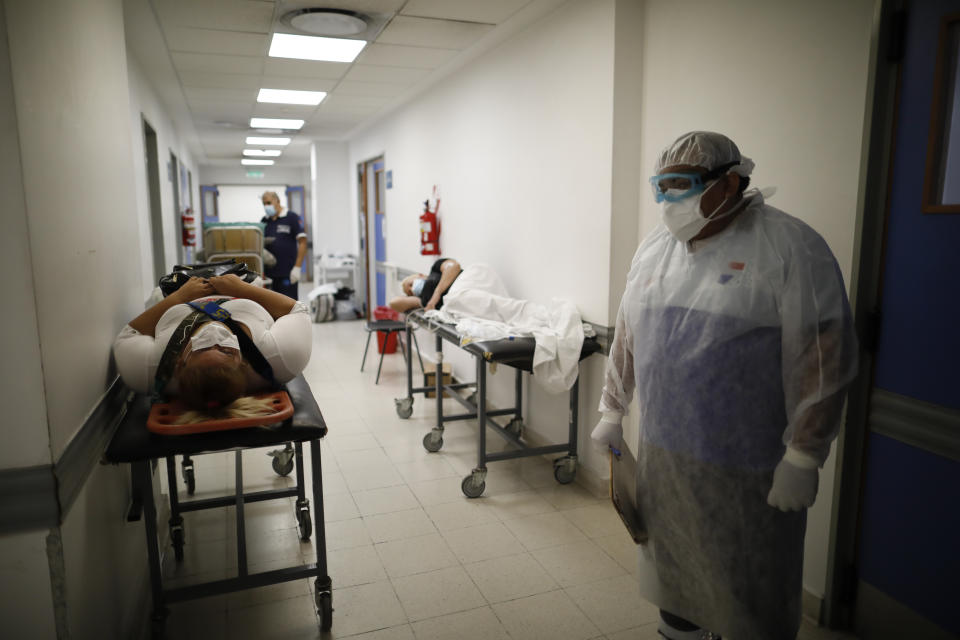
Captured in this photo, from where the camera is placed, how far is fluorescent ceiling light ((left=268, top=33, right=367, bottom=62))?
426 centimetres

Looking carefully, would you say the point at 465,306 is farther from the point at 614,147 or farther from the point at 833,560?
the point at 833,560

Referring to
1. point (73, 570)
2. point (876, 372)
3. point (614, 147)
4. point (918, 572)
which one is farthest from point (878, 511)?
point (73, 570)

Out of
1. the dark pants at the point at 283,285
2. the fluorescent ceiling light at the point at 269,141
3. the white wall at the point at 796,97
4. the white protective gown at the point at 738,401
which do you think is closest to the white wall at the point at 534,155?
the white wall at the point at 796,97

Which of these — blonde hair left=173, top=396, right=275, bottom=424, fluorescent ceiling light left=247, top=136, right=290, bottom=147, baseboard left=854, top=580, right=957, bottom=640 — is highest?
fluorescent ceiling light left=247, top=136, right=290, bottom=147

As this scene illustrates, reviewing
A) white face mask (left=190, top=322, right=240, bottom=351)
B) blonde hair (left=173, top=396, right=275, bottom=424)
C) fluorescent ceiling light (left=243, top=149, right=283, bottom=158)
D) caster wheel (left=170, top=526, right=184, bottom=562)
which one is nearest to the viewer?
blonde hair (left=173, top=396, right=275, bottom=424)


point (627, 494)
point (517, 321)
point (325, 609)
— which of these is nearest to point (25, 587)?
point (325, 609)

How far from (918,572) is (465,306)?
106 inches

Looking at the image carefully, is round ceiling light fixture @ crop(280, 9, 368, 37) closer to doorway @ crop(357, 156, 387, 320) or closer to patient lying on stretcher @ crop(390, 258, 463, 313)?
patient lying on stretcher @ crop(390, 258, 463, 313)

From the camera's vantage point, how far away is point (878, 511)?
204 centimetres

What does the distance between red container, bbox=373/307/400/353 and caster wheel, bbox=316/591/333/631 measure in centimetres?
373

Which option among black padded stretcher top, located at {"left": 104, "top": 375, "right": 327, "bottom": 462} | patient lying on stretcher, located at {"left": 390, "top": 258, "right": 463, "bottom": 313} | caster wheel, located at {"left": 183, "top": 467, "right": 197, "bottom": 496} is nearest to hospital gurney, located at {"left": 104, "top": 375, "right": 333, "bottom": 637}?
black padded stretcher top, located at {"left": 104, "top": 375, "right": 327, "bottom": 462}

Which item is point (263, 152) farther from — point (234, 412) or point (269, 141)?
point (234, 412)

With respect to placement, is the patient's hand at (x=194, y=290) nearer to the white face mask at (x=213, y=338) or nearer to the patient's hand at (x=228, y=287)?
the patient's hand at (x=228, y=287)

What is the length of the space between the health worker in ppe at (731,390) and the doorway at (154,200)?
4616mm
